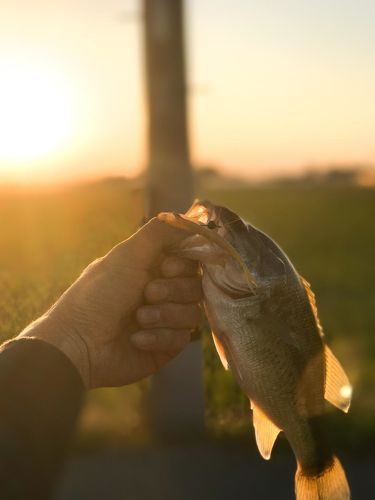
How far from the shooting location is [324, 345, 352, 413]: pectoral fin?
114 inches

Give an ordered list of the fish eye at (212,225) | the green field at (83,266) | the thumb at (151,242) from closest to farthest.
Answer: the fish eye at (212,225)
the thumb at (151,242)
the green field at (83,266)

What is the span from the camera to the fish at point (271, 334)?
2.79 m

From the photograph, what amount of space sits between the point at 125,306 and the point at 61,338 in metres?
0.29

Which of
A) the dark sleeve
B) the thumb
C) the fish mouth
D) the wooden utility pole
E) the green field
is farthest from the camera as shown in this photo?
the wooden utility pole

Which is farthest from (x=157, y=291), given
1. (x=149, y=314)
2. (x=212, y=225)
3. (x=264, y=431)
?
(x=264, y=431)

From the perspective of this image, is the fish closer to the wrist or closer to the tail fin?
the tail fin

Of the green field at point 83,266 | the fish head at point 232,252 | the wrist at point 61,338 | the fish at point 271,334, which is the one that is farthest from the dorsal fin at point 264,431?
the green field at point 83,266

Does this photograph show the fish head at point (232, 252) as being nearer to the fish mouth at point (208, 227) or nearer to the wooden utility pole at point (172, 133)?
the fish mouth at point (208, 227)

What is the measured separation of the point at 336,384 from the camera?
2.91 meters

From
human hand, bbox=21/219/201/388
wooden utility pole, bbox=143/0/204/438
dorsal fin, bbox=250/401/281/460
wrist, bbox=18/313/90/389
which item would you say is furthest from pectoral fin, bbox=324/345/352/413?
wooden utility pole, bbox=143/0/204/438

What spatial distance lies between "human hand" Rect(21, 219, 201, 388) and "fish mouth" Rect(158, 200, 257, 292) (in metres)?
Result: 0.11

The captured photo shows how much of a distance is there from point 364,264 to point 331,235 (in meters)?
9.02

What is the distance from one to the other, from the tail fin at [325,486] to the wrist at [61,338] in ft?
2.60

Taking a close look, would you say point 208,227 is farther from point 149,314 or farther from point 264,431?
point 264,431
